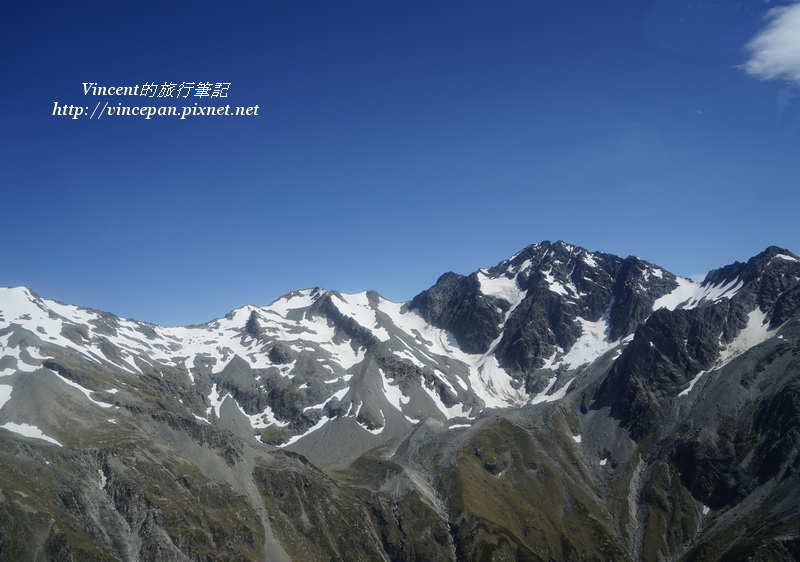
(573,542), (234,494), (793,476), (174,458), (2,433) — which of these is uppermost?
(2,433)

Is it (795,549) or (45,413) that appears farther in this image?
(45,413)

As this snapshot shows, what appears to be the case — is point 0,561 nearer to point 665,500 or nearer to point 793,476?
point 665,500

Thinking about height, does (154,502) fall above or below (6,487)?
below

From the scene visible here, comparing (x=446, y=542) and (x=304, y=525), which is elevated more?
(x=304, y=525)

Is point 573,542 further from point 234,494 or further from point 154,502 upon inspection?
point 154,502

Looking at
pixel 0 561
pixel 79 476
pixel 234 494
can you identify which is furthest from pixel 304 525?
pixel 0 561

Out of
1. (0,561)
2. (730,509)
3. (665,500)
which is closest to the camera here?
(0,561)

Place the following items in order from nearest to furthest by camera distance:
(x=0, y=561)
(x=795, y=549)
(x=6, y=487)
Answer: (x=0, y=561)
(x=6, y=487)
(x=795, y=549)

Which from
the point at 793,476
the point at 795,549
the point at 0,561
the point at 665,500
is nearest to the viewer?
the point at 0,561

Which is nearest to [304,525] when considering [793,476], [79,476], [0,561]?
[79,476]
